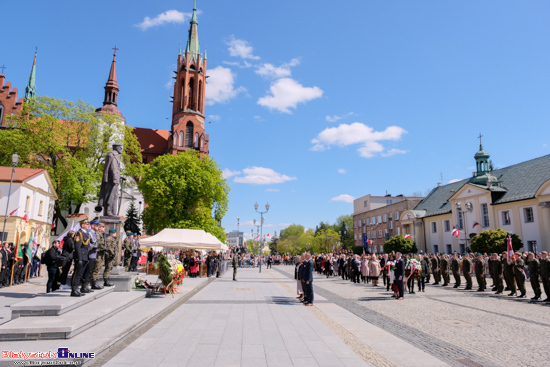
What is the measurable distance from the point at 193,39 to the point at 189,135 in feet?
68.3

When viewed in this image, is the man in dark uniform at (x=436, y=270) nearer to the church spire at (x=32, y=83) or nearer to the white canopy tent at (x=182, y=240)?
the white canopy tent at (x=182, y=240)

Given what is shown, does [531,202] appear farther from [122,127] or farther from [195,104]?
[195,104]

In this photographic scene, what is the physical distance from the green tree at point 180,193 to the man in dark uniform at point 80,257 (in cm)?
3080

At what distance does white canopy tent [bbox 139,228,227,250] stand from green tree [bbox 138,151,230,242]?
1843 cm

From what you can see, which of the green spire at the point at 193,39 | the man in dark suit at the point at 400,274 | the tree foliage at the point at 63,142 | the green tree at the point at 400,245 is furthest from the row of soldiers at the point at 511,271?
the green spire at the point at 193,39

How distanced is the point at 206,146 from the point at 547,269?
60258 mm

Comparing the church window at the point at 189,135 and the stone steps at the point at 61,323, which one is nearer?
the stone steps at the point at 61,323

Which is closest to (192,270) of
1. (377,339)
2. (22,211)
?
(22,211)

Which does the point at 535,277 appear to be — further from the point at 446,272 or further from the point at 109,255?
the point at 109,255

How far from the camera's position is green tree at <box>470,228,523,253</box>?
2753 cm

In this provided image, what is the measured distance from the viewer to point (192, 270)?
24328mm

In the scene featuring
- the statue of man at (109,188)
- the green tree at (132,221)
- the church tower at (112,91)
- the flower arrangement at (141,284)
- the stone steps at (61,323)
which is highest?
the church tower at (112,91)

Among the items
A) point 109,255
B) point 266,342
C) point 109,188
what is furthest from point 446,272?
point 109,188

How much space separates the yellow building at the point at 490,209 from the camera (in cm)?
3180
